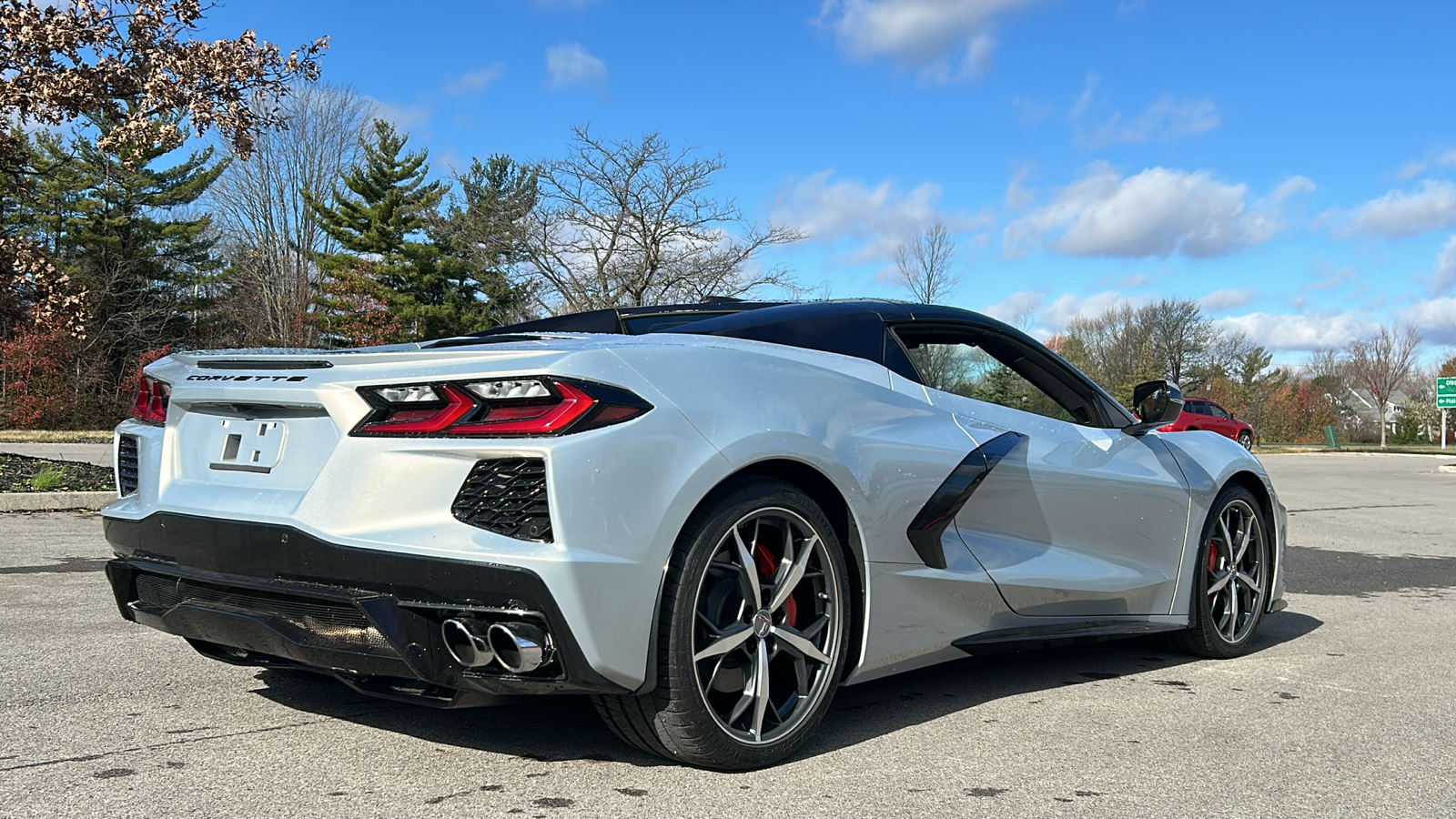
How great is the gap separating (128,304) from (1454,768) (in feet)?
136

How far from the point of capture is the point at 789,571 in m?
3.26

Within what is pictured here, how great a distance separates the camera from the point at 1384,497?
1667cm

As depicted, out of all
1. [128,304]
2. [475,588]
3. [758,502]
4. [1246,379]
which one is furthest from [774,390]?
[1246,379]

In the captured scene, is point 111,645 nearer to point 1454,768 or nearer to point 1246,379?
point 1454,768

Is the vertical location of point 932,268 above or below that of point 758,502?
above

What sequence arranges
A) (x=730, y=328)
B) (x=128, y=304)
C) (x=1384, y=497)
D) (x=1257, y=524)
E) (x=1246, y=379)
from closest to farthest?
1. (x=730, y=328)
2. (x=1257, y=524)
3. (x=1384, y=497)
4. (x=128, y=304)
5. (x=1246, y=379)

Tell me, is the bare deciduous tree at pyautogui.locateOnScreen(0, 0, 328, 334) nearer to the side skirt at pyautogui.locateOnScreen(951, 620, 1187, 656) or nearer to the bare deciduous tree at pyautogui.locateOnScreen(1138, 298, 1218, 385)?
the side skirt at pyautogui.locateOnScreen(951, 620, 1187, 656)

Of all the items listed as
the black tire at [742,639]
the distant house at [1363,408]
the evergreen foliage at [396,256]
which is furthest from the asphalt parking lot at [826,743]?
the distant house at [1363,408]

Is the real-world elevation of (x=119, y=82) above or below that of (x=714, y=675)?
above

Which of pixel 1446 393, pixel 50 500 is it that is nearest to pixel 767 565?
pixel 50 500

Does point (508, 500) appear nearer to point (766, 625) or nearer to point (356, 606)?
point (356, 606)

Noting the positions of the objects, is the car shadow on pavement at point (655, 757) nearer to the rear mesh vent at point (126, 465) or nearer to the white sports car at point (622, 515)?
the white sports car at point (622, 515)

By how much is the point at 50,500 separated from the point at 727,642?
385 inches

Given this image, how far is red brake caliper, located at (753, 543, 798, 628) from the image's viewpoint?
3.24m
